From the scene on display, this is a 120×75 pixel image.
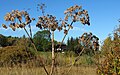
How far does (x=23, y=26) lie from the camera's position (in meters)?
4.18

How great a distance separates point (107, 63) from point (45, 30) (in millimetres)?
2439

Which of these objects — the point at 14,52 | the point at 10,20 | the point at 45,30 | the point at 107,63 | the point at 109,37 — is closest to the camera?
the point at 10,20

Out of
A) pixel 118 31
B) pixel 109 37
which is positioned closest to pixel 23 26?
pixel 118 31

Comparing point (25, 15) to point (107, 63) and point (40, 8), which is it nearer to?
point (40, 8)

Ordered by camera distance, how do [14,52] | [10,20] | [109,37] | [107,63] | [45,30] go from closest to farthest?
[10,20] → [45,30] → [107,63] → [109,37] → [14,52]

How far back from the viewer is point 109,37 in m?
11.6

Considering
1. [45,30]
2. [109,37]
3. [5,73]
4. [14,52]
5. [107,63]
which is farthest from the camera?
[14,52]

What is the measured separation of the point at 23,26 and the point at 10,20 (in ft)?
0.67

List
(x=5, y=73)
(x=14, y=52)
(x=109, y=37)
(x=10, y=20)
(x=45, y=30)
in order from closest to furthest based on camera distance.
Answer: (x=10, y=20), (x=45, y=30), (x=5, y=73), (x=109, y=37), (x=14, y=52)

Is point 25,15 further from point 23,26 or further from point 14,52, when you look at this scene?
point 14,52

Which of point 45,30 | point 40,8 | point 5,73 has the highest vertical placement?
point 40,8

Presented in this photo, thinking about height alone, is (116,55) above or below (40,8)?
below

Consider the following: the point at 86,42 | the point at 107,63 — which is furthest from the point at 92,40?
the point at 107,63

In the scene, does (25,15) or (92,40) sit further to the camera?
(92,40)
